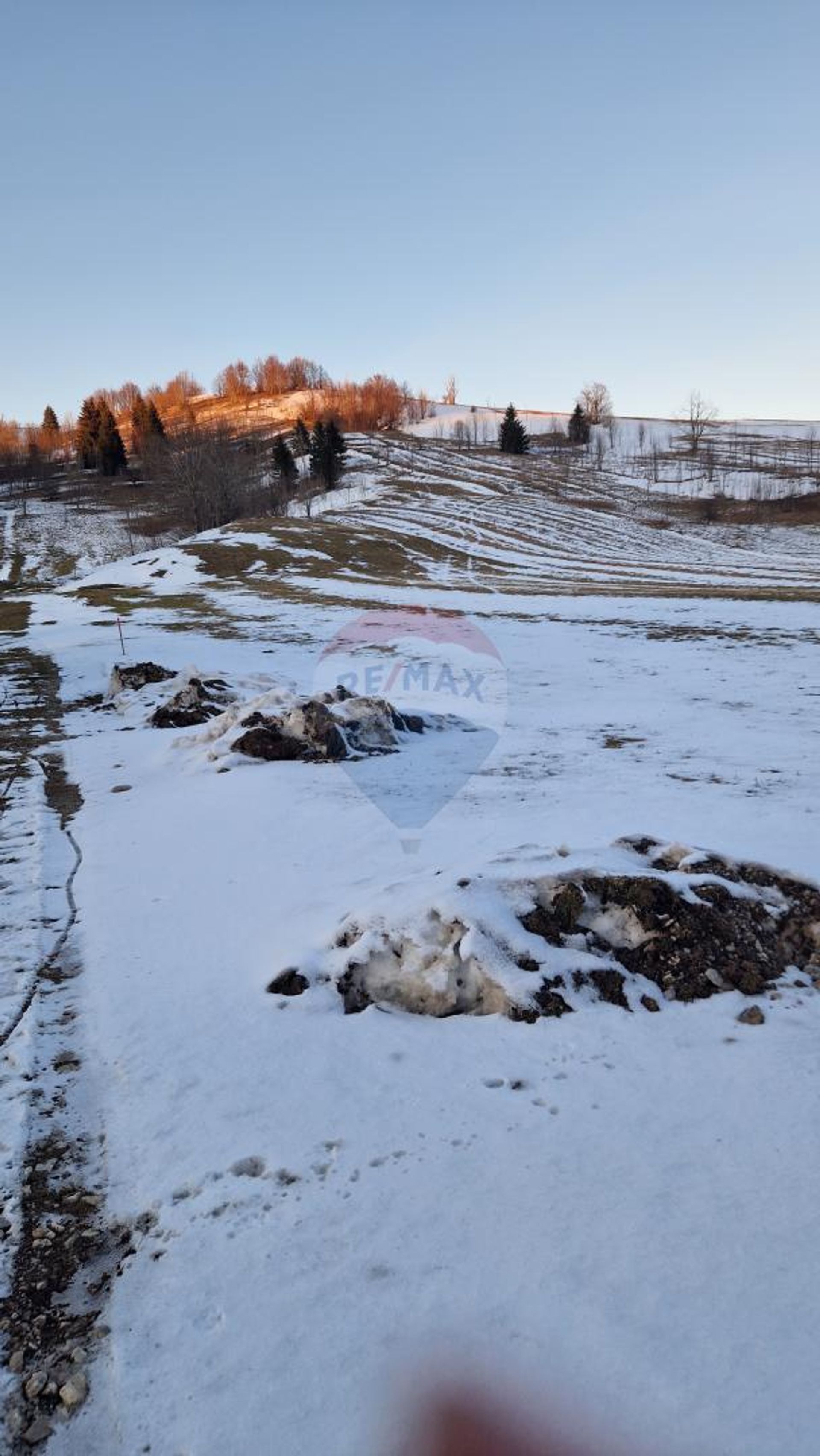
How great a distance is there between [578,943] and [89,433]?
11875cm

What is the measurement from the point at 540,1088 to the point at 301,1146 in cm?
120

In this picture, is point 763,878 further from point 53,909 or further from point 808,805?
point 53,909

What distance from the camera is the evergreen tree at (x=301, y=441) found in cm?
9400

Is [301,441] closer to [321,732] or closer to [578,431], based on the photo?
[578,431]

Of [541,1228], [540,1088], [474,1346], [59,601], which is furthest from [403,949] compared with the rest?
[59,601]

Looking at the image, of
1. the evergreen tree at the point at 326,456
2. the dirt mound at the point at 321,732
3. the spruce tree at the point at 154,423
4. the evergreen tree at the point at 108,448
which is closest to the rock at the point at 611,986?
the dirt mound at the point at 321,732

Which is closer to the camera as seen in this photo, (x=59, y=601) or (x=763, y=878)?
(x=763, y=878)

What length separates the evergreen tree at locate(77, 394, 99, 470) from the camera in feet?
339

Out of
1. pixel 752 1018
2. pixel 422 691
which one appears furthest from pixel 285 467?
pixel 752 1018

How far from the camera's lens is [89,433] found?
104m

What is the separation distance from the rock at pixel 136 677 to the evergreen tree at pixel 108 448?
97166mm

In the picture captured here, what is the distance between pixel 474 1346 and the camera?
2.47 meters

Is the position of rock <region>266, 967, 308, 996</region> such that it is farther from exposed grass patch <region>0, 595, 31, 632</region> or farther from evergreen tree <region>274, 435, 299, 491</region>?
evergreen tree <region>274, 435, 299, 491</region>

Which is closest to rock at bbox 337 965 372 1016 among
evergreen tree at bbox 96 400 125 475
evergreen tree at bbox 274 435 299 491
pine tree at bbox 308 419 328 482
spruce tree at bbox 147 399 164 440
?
evergreen tree at bbox 274 435 299 491
